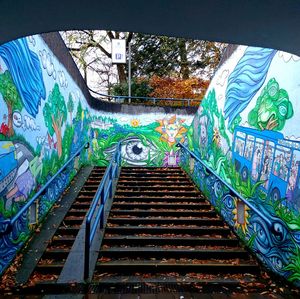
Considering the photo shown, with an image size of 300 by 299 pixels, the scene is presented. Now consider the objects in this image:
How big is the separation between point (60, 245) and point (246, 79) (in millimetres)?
4433

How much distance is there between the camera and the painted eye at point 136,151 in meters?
13.6

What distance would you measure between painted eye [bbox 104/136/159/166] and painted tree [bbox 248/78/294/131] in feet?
27.1

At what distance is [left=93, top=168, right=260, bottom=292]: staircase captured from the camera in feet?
14.7

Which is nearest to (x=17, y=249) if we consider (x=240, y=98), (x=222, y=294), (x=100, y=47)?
(x=222, y=294)

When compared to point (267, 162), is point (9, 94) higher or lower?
higher

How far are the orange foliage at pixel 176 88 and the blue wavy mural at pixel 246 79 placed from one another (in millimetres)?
10859

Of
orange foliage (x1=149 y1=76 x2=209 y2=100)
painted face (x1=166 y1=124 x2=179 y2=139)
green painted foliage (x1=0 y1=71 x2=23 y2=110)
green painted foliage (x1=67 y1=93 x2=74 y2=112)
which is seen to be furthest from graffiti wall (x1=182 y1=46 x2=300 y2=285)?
orange foliage (x1=149 y1=76 x2=209 y2=100)

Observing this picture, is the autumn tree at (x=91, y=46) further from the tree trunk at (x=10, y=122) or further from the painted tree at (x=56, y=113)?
the tree trunk at (x=10, y=122)

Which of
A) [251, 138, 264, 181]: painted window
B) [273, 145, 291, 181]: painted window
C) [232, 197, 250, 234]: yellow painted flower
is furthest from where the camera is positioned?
[232, 197, 250, 234]: yellow painted flower

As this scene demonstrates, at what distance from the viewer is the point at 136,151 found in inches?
541

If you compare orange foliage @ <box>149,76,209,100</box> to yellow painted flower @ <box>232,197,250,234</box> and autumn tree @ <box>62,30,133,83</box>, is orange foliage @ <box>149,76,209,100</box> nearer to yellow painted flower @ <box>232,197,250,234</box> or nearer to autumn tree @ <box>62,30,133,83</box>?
autumn tree @ <box>62,30,133,83</box>

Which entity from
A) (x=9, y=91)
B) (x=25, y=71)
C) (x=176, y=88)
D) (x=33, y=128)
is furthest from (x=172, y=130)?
(x=9, y=91)

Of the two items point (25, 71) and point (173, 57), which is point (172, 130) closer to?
point (173, 57)

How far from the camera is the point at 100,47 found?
2078cm
